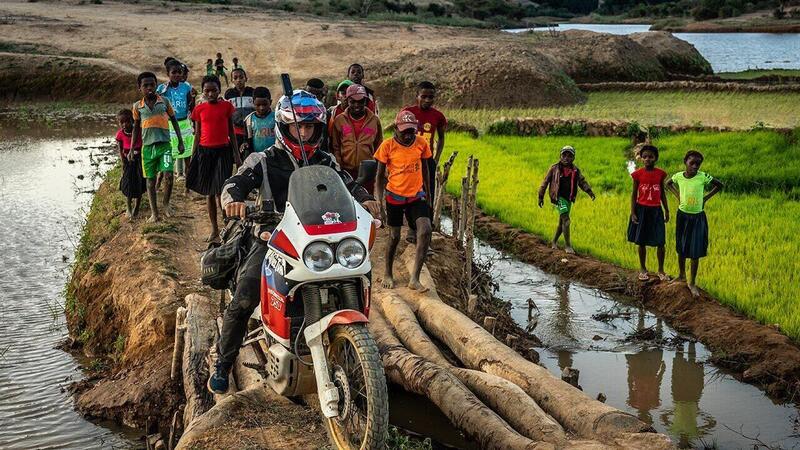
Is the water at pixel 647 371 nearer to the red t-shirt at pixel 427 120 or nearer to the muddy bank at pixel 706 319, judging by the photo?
the muddy bank at pixel 706 319

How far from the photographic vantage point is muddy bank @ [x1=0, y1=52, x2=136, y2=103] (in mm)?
30578

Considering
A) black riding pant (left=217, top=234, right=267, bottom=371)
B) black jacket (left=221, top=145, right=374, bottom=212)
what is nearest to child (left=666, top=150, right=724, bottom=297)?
black jacket (left=221, top=145, right=374, bottom=212)

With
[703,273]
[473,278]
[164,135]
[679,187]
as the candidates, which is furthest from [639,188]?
[164,135]

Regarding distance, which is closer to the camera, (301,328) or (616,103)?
(301,328)

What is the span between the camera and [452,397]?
566 cm

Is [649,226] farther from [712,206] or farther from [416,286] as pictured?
[712,206]

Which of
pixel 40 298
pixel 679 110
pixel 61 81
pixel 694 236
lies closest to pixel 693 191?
pixel 694 236

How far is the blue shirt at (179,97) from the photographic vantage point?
11727mm

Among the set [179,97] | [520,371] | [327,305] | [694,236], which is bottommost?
[520,371]

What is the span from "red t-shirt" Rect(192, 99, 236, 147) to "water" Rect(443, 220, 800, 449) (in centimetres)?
357

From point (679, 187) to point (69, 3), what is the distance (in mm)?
43074

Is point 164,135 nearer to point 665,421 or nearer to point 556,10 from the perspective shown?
point 665,421

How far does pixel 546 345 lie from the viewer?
8789 millimetres

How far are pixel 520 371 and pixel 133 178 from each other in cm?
624
